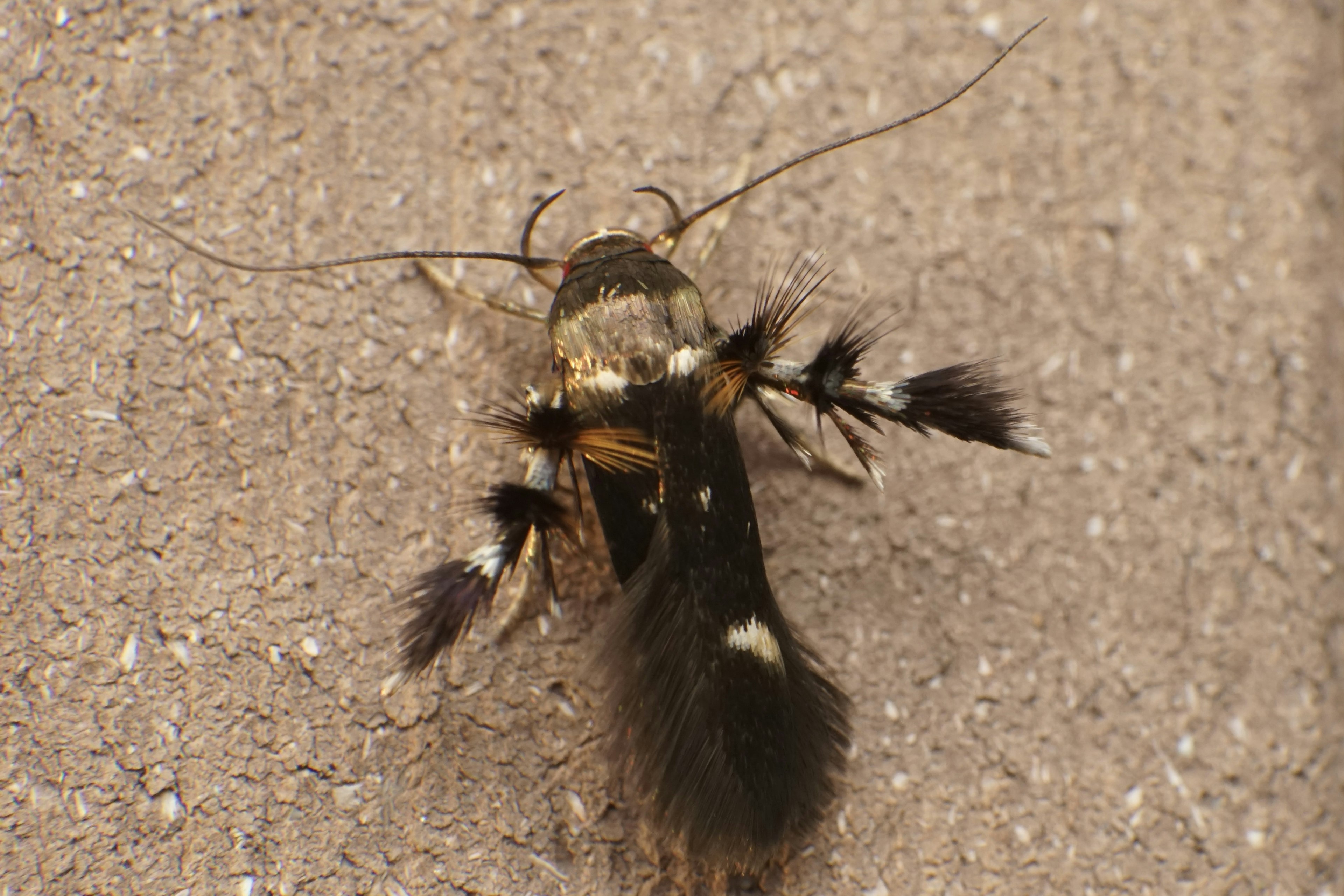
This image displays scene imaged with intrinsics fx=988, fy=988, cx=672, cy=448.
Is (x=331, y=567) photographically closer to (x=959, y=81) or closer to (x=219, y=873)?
(x=219, y=873)

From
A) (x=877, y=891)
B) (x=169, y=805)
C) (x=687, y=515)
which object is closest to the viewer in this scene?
(x=687, y=515)

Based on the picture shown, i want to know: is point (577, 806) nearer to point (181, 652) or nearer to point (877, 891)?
point (877, 891)

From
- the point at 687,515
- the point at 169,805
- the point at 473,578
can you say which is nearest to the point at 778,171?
the point at 687,515

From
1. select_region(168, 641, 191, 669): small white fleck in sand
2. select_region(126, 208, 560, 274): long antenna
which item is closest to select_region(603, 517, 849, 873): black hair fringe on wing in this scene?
select_region(126, 208, 560, 274): long antenna

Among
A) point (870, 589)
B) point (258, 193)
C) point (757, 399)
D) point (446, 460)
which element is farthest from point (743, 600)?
point (258, 193)

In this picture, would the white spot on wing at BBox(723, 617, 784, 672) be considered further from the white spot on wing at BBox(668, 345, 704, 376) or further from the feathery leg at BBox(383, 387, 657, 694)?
the white spot on wing at BBox(668, 345, 704, 376)

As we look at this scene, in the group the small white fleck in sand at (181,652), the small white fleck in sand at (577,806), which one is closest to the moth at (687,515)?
the small white fleck in sand at (577,806)
